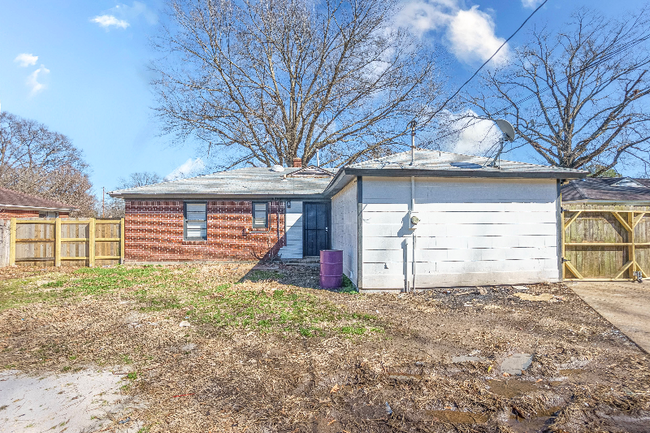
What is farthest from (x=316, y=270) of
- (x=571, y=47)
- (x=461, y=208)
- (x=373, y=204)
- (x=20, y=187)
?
(x=20, y=187)

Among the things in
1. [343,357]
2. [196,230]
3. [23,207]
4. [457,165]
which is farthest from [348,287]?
[23,207]

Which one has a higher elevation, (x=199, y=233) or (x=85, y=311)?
(x=199, y=233)

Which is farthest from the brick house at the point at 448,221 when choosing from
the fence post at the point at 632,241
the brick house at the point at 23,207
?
the brick house at the point at 23,207

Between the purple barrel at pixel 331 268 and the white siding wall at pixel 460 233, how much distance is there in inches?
39.4

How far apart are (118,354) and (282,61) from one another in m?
21.0

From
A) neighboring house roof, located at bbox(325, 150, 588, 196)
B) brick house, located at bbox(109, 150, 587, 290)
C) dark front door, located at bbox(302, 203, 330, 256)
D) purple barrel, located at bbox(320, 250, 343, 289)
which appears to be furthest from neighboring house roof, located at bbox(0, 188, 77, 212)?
neighboring house roof, located at bbox(325, 150, 588, 196)

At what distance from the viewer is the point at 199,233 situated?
41.4 feet

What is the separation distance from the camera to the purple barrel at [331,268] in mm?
7980

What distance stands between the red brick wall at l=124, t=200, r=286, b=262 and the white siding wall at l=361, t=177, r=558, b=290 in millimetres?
6191

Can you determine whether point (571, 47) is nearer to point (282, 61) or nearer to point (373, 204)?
point (282, 61)

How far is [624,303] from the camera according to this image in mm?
6242

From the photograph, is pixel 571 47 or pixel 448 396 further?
pixel 571 47

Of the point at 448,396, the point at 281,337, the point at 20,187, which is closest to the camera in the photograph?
the point at 448,396

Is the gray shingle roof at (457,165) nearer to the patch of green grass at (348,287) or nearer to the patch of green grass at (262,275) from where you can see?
the patch of green grass at (348,287)
